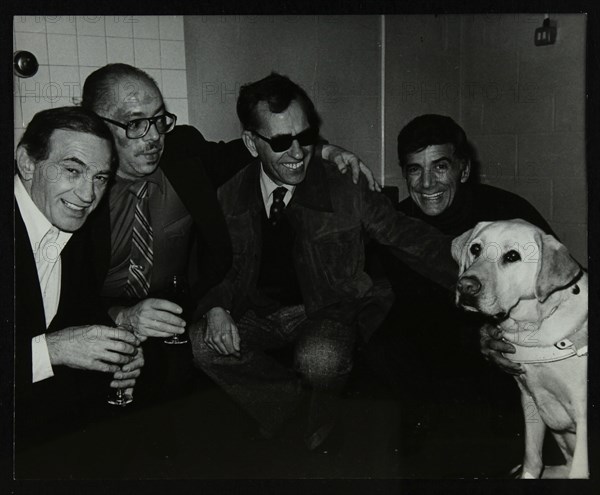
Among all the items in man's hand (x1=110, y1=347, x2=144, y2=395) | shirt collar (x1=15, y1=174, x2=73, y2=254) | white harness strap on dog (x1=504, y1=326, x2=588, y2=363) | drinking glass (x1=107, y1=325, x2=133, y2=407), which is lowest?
drinking glass (x1=107, y1=325, x2=133, y2=407)

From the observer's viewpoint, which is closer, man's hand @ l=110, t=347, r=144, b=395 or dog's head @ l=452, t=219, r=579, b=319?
dog's head @ l=452, t=219, r=579, b=319

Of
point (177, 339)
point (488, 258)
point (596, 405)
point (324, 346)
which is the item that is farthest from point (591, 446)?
point (177, 339)

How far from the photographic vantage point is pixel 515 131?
2.06 m

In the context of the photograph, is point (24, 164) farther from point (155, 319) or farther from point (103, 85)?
point (155, 319)

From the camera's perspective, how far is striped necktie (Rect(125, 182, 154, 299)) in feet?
6.86

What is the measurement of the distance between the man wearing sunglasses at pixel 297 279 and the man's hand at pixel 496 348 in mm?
188

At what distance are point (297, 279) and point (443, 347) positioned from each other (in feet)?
1.51

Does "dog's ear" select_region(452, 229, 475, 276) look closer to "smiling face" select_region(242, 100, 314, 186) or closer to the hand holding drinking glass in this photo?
"smiling face" select_region(242, 100, 314, 186)

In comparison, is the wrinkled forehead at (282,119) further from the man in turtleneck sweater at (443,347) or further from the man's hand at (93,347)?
the man's hand at (93,347)

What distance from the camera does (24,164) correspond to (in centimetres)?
208

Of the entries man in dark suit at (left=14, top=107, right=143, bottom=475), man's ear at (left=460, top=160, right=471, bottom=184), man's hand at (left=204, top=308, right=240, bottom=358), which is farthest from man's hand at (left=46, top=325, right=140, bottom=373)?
man's ear at (left=460, top=160, right=471, bottom=184)

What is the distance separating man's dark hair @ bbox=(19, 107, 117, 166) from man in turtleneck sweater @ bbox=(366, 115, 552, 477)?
33.7 inches

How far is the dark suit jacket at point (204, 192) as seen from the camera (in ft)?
6.81

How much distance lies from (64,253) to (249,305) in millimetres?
559
